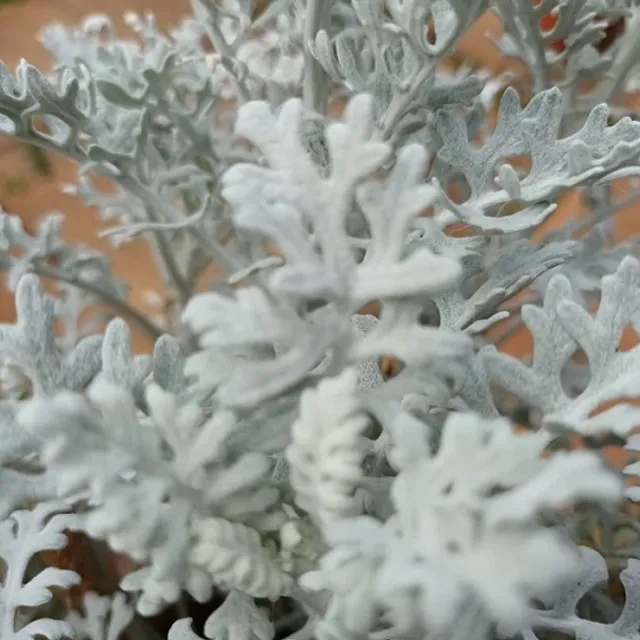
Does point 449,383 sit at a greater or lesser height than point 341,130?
lesser

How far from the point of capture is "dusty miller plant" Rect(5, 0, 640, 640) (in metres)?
0.24

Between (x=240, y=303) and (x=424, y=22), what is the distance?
229mm

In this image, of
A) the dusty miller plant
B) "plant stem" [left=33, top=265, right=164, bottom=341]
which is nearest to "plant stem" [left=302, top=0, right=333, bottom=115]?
the dusty miller plant

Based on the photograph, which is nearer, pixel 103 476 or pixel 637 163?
pixel 103 476

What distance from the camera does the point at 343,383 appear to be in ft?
0.87

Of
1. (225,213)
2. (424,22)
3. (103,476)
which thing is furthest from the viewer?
(225,213)

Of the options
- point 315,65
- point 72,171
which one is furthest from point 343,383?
point 72,171

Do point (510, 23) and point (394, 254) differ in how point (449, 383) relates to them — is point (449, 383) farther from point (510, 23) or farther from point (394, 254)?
point (510, 23)

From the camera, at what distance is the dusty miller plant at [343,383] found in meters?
0.24

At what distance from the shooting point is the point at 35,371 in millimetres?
341

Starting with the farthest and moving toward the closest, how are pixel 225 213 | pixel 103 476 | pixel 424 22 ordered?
pixel 225 213
pixel 424 22
pixel 103 476

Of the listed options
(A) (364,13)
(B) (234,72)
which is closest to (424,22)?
(A) (364,13)

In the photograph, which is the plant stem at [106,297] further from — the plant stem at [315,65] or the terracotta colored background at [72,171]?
the terracotta colored background at [72,171]

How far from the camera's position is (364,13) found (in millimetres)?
426
